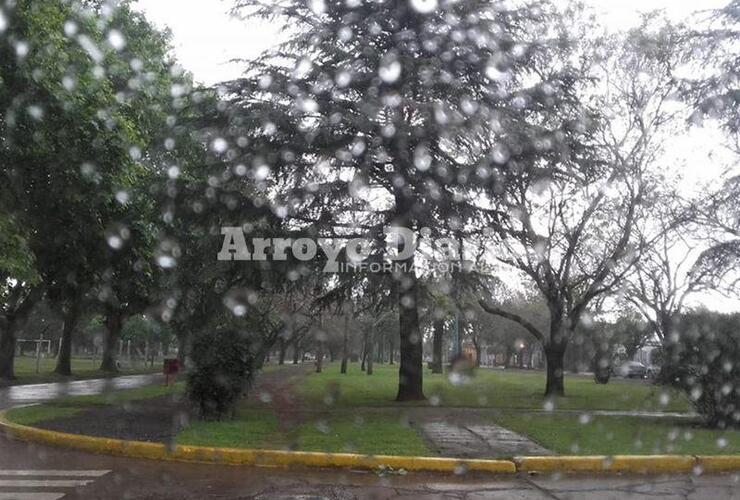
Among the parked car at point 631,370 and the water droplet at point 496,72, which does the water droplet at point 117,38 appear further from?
the parked car at point 631,370

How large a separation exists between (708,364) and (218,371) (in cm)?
914

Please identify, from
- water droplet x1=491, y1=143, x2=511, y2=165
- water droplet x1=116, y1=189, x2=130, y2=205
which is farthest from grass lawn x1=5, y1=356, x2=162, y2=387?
water droplet x1=491, y1=143, x2=511, y2=165

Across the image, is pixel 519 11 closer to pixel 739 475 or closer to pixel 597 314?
pixel 739 475

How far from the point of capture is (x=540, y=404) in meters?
18.8

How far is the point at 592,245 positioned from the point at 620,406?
866 centimetres

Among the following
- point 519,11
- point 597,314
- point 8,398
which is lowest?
point 8,398

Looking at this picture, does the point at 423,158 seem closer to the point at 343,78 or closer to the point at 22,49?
the point at 343,78

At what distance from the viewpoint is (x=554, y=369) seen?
23.8m

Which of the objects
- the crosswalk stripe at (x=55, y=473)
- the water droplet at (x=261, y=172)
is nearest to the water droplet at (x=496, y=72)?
the water droplet at (x=261, y=172)

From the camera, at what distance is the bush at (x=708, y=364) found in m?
12.8

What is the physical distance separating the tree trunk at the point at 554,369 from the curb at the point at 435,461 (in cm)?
1376

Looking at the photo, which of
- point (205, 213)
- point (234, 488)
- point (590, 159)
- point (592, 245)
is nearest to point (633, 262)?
point (592, 245)

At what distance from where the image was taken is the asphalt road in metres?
7.44

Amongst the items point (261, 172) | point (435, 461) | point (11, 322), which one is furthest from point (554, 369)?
point (11, 322)
